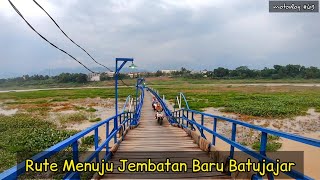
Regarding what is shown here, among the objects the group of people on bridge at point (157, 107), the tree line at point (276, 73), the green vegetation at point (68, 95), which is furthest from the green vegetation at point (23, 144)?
the tree line at point (276, 73)

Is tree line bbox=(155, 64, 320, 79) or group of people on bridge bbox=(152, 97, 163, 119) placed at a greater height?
tree line bbox=(155, 64, 320, 79)

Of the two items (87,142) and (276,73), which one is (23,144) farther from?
(276,73)

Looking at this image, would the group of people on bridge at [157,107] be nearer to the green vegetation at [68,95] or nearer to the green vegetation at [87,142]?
the green vegetation at [87,142]

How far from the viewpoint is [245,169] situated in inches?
189

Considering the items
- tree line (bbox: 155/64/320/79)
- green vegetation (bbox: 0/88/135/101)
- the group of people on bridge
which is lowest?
green vegetation (bbox: 0/88/135/101)

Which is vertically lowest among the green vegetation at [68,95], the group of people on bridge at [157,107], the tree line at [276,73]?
the green vegetation at [68,95]

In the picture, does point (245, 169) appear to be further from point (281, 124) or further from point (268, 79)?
point (268, 79)

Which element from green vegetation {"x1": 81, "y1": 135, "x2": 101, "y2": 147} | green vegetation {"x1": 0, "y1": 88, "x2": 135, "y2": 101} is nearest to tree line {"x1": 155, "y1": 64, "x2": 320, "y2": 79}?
green vegetation {"x1": 0, "y1": 88, "x2": 135, "y2": 101}

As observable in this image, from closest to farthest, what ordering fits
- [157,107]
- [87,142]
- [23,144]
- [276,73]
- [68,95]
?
[23,144] < [87,142] < [157,107] < [68,95] < [276,73]

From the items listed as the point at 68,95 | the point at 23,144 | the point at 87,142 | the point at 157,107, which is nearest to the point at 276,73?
the point at 68,95

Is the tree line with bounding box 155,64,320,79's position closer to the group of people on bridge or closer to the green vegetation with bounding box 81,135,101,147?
the group of people on bridge

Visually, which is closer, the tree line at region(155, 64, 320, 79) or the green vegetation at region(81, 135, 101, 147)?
the green vegetation at region(81, 135, 101, 147)

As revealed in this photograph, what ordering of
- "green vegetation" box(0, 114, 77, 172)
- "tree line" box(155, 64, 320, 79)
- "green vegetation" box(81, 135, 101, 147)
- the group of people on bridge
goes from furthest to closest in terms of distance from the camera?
"tree line" box(155, 64, 320, 79), the group of people on bridge, "green vegetation" box(81, 135, 101, 147), "green vegetation" box(0, 114, 77, 172)

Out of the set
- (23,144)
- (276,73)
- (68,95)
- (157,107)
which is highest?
(276,73)
